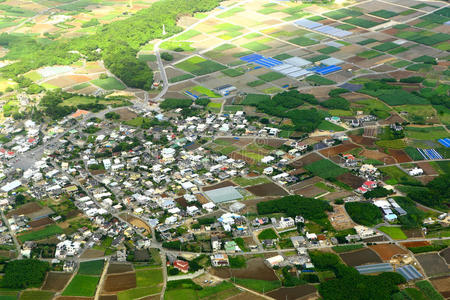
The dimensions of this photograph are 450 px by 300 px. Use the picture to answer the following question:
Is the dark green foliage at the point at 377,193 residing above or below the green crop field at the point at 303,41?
below

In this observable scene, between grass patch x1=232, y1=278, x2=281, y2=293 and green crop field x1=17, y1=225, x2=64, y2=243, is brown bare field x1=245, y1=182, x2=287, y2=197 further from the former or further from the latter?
green crop field x1=17, y1=225, x2=64, y2=243

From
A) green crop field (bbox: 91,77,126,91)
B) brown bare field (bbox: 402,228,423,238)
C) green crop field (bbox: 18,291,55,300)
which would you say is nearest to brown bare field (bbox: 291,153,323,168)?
brown bare field (bbox: 402,228,423,238)

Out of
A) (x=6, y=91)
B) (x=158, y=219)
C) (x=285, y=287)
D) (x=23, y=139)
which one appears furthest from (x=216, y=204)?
(x=6, y=91)

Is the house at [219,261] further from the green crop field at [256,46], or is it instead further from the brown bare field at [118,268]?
the green crop field at [256,46]

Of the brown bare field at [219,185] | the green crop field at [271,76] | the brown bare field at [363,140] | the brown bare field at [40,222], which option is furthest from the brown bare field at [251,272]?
the green crop field at [271,76]

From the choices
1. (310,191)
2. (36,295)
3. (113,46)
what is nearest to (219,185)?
(310,191)
